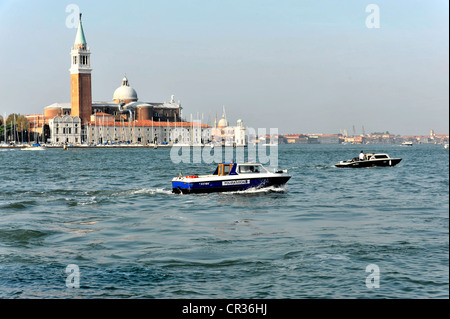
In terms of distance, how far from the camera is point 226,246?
11359 millimetres

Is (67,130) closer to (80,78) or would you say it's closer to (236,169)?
(80,78)

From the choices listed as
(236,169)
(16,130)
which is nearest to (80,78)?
(16,130)

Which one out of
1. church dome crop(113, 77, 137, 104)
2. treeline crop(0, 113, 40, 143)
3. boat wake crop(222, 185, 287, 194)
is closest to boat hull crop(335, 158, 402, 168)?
boat wake crop(222, 185, 287, 194)

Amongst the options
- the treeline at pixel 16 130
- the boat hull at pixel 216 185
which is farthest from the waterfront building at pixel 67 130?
the boat hull at pixel 216 185

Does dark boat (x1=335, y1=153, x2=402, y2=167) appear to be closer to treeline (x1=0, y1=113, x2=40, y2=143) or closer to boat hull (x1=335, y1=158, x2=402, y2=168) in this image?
boat hull (x1=335, y1=158, x2=402, y2=168)

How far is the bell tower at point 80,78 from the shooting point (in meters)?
130

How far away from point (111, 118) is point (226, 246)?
131 metres

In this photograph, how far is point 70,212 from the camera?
17.3 metres

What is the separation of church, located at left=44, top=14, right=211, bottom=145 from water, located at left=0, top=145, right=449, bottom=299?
113232 millimetres

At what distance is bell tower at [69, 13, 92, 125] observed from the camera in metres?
130

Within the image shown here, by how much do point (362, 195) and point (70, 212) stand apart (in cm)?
1034
